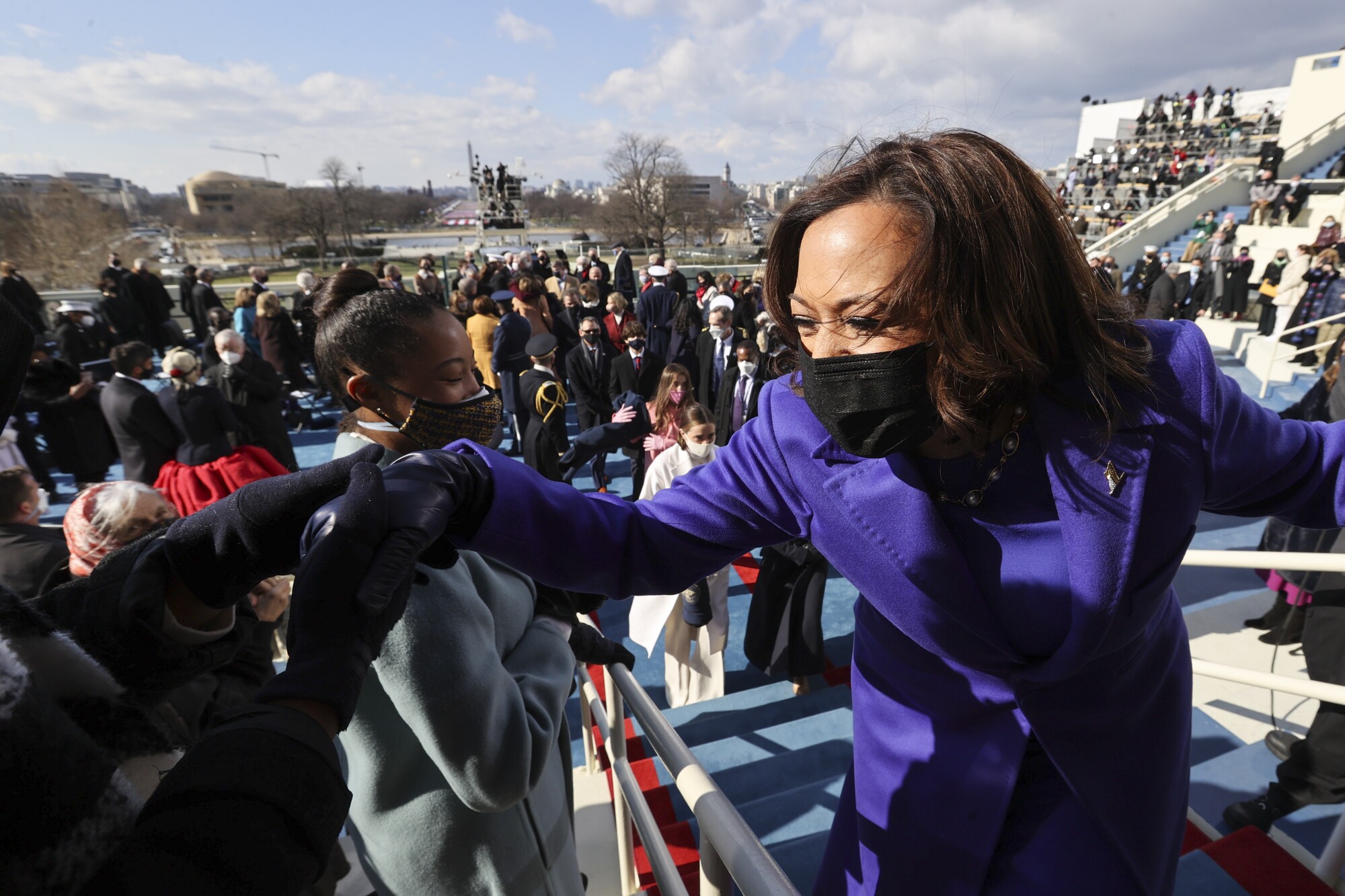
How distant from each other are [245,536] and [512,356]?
244 inches

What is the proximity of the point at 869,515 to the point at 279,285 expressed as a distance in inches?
672

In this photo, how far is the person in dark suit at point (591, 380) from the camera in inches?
256

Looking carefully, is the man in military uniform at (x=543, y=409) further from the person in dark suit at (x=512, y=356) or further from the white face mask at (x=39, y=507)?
the white face mask at (x=39, y=507)

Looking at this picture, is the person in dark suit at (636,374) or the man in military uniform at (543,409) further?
the person in dark suit at (636,374)

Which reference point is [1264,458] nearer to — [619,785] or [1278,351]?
[619,785]

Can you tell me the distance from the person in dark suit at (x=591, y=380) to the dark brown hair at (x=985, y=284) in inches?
212

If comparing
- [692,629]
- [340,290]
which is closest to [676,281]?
[692,629]

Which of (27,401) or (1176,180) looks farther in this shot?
(1176,180)

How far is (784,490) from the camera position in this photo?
1275mm

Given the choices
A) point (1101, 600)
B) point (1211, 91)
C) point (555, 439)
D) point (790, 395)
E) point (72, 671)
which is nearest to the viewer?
point (72, 671)

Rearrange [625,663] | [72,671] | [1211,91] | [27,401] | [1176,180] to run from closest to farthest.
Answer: [72,671] < [625,663] < [27,401] < [1176,180] < [1211,91]

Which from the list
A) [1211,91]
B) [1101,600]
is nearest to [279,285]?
[1101,600]

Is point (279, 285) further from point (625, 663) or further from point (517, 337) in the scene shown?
point (625, 663)

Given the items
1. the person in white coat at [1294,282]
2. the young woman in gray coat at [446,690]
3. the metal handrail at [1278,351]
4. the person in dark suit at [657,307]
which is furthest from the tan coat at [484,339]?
the person in white coat at [1294,282]
